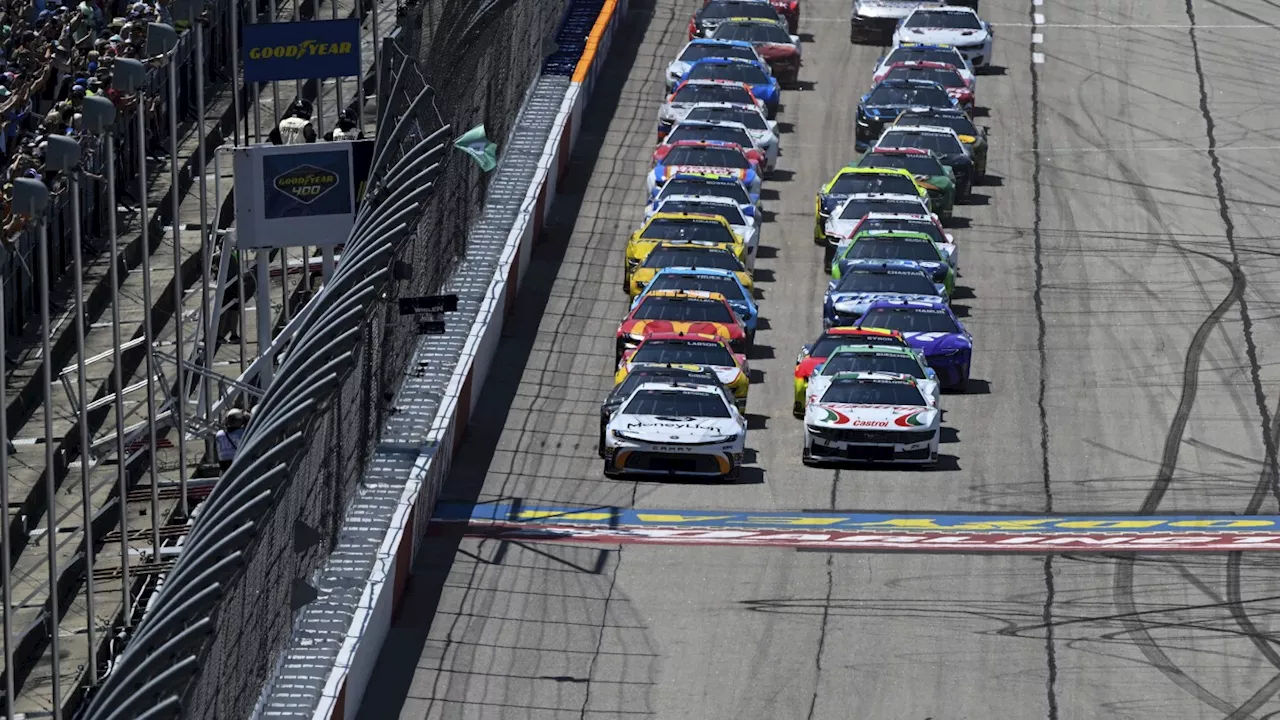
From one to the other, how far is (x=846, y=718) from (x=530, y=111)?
19725 mm

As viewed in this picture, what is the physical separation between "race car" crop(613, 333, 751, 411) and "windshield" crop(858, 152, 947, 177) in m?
8.34

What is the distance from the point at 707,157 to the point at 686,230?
375cm

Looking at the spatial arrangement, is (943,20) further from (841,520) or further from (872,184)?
(841,520)

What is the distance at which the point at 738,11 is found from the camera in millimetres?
48094

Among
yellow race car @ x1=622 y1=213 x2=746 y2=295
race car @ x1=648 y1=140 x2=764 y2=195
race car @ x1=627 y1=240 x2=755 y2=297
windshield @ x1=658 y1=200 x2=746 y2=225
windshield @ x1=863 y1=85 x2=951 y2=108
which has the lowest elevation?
windshield @ x1=863 y1=85 x2=951 y2=108

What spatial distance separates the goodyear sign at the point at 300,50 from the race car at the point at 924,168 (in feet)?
33.4

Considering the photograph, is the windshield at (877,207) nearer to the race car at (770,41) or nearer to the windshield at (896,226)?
the windshield at (896,226)

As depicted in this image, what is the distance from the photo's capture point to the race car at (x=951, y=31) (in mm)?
47031

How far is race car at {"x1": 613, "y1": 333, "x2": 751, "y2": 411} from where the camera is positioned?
99.7 ft

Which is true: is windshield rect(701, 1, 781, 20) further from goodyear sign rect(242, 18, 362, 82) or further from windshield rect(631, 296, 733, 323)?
goodyear sign rect(242, 18, 362, 82)

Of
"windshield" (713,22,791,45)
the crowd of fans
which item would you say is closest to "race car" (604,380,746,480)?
the crowd of fans

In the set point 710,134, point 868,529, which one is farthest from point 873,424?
point 710,134

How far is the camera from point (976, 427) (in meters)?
31.0

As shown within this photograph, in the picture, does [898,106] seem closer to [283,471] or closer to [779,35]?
[779,35]
